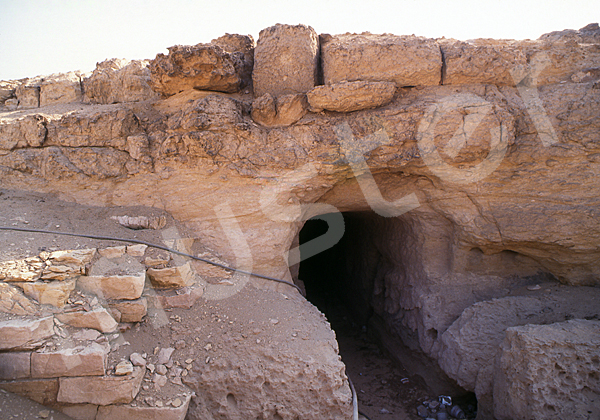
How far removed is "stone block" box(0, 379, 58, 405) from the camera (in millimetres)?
2141

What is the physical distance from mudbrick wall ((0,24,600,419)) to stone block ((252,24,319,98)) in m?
0.01

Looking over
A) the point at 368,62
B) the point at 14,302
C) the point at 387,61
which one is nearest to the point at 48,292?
the point at 14,302

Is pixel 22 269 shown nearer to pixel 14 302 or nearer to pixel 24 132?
pixel 14 302

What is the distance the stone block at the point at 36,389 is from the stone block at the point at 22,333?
→ 0.72 feet

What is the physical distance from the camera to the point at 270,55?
350 centimetres

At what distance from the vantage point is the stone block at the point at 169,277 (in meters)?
2.81

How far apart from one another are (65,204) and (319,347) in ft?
8.76

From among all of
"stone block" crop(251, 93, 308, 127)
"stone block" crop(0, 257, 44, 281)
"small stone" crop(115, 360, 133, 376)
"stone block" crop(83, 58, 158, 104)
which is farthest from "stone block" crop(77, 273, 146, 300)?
"stone block" crop(83, 58, 158, 104)

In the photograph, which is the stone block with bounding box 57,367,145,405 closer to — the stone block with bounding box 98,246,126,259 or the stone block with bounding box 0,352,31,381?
the stone block with bounding box 0,352,31,381

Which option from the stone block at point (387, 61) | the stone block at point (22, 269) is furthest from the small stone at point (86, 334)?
the stone block at point (387, 61)

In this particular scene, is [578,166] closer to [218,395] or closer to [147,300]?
[218,395]

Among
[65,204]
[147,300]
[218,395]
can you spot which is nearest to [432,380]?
[218,395]

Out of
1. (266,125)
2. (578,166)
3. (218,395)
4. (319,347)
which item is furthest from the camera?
(266,125)

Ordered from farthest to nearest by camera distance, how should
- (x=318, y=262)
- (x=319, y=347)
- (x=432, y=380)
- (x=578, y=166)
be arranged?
(x=318, y=262) → (x=432, y=380) → (x=578, y=166) → (x=319, y=347)
